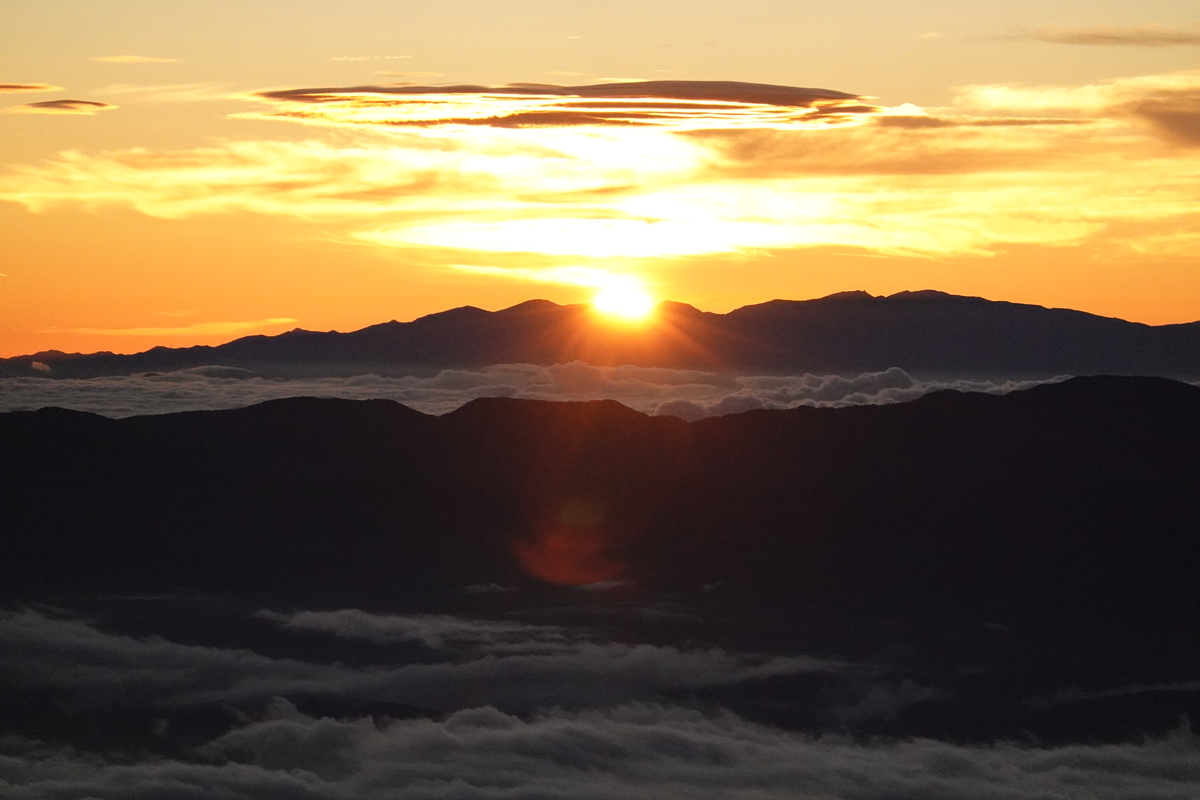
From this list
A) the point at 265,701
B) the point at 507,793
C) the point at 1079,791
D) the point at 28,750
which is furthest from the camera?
the point at 265,701

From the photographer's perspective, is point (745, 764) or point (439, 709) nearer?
point (745, 764)

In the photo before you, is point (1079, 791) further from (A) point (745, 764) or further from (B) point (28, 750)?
(B) point (28, 750)

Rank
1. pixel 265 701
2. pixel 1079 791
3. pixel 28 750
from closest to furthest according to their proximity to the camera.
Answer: pixel 1079 791
pixel 28 750
pixel 265 701

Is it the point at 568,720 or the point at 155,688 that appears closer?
the point at 568,720

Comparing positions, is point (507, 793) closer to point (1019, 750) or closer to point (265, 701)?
point (265, 701)

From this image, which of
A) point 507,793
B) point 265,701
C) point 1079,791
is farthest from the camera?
point 265,701

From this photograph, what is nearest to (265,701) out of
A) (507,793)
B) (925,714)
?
(507,793)

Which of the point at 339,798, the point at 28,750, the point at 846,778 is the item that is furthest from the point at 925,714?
the point at 28,750
